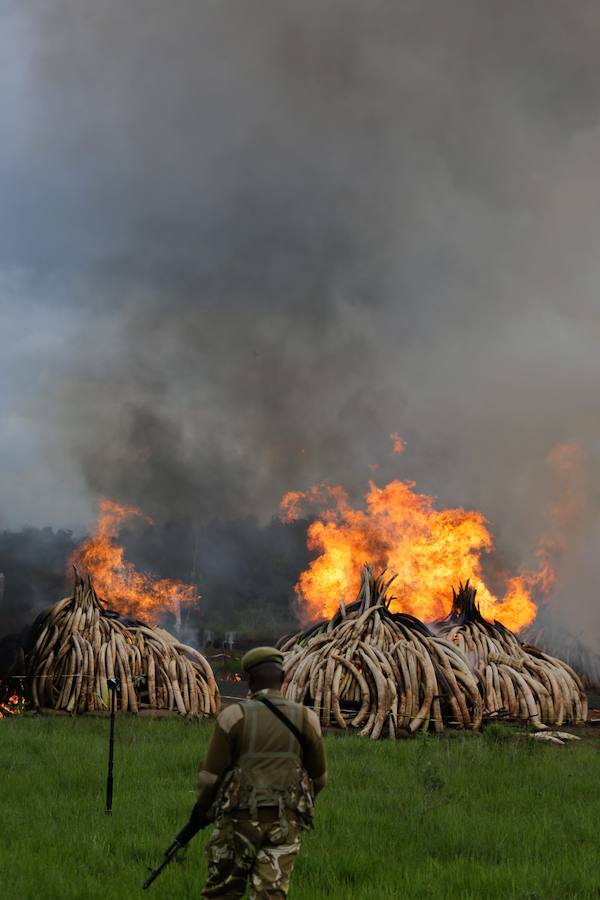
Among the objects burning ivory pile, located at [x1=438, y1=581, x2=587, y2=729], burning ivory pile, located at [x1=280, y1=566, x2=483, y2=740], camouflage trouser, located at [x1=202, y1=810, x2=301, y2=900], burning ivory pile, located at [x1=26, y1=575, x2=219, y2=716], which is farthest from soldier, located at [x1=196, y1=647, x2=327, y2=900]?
burning ivory pile, located at [x1=438, y1=581, x2=587, y2=729]

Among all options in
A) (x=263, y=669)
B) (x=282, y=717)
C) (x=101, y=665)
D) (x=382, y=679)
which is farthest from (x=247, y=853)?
(x=101, y=665)

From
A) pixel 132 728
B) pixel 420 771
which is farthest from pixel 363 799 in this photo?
pixel 132 728

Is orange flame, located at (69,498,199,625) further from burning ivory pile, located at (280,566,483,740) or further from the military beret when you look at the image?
the military beret

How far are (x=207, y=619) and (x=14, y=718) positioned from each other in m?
41.0

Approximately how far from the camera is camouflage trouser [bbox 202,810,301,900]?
5.36 meters

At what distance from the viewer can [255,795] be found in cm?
538

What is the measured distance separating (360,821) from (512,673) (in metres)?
9.77

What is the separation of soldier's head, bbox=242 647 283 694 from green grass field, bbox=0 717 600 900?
2139 millimetres

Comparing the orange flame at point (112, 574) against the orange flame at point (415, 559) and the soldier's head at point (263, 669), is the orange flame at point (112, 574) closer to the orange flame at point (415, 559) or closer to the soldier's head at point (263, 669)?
the orange flame at point (415, 559)

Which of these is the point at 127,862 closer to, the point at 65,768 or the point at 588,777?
the point at 65,768

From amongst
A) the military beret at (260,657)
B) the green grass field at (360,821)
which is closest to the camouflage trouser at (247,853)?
the military beret at (260,657)

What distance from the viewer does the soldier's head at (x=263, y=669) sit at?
18.3 feet

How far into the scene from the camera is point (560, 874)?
23.7 feet

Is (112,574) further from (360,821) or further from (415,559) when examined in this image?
(360,821)
